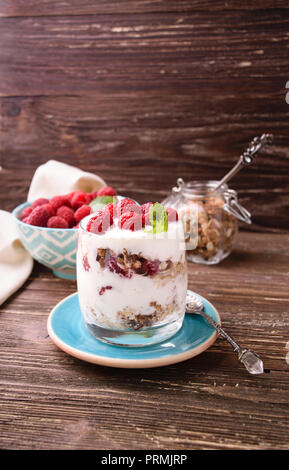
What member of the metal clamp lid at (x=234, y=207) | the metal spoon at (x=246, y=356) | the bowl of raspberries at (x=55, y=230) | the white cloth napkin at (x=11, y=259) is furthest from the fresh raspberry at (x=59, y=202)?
the metal spoon at (x=246, y=356)

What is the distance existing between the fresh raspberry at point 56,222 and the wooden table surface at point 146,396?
219 millimetres

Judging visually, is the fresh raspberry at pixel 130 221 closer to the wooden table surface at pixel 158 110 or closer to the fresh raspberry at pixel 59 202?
the wooden table surface at pixel 158 110

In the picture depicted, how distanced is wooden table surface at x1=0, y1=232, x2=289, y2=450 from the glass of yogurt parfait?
62mm

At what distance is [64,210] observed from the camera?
1.07m

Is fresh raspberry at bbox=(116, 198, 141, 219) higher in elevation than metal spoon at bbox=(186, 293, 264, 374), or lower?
higher

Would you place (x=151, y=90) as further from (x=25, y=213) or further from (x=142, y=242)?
(x=142, y=242)

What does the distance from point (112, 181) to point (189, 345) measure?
0.84 metres

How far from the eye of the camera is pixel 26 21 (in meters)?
1.37

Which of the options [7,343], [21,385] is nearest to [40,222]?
[7,343]

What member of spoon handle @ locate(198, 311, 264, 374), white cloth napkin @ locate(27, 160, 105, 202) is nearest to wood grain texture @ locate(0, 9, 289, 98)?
white cloth napkin @ locate(27, 160, 105, 202)

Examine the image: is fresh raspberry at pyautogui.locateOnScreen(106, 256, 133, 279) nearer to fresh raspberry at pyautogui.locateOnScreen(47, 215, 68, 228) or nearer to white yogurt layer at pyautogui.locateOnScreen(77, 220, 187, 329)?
white yogurt layer at pyautogui.locateOnScreen(77, 220, 187, 329)

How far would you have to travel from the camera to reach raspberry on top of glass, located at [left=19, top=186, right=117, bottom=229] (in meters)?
1.04

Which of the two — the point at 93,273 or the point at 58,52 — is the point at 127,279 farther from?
the point at 58,52

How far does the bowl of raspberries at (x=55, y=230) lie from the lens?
3.32 feet
